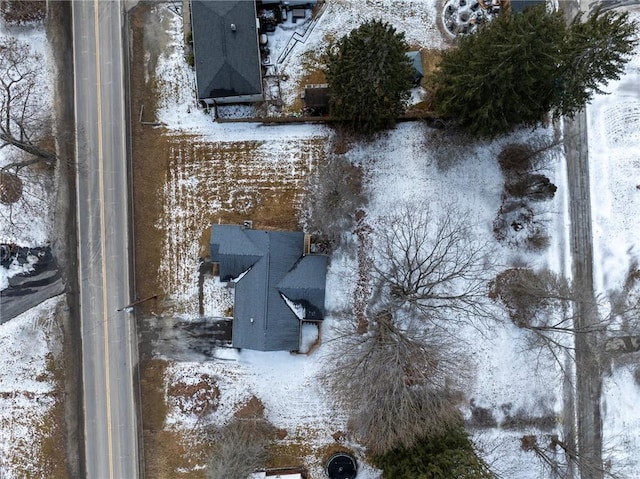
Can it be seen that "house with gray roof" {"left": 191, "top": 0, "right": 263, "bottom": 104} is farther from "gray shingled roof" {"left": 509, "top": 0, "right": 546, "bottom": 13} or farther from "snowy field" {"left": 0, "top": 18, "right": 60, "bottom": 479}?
"gray shingled roof" {"left": 509, "top": 0, "right": 546, "bottom": 13}

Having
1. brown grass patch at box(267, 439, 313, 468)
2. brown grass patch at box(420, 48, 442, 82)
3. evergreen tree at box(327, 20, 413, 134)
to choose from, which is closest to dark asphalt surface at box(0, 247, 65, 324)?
brown grass patch at box(267, 439, 313, 468)

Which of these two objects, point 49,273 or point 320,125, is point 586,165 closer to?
point 320,125

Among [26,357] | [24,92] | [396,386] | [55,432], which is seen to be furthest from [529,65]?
[55,432]

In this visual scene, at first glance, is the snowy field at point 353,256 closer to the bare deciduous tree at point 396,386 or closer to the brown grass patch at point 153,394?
the brown grass patch at point 153,394

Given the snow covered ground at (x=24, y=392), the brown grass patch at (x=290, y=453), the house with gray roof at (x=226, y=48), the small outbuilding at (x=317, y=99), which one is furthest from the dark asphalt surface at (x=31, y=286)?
the small outbuilding at (x=317, y=99)

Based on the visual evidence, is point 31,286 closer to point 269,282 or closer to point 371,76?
point 269,282
